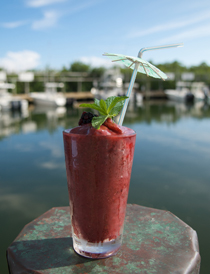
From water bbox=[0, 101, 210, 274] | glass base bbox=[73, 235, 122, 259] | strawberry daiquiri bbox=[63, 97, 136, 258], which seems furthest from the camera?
water bbox=[0, 101, 210, 274]

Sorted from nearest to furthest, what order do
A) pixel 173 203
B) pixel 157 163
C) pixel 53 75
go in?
pixel 173 203, pixel 157 163, pixel 53 75

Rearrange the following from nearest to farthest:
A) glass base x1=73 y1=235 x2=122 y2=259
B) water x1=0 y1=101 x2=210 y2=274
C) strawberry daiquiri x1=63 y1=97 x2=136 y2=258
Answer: strawberry daiquiri x1=63 y1=97 x2=136 y2=258 < glass base x1=73 y1=235 x2=122 y2=259 < water x1=0 y1=101 x2=210 y2=274

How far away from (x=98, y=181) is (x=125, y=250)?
443 mm

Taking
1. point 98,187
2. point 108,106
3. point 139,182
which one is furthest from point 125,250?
point 139,182

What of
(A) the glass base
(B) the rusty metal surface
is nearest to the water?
(B) the rusty metal surface

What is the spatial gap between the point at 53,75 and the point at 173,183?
3247 centimetres

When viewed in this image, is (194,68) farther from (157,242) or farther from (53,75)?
(157,242)

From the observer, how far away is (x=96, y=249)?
1447mm

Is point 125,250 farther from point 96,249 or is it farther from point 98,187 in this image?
point 98,187

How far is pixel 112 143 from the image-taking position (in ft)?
4.34

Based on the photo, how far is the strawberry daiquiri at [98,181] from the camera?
1329 mm

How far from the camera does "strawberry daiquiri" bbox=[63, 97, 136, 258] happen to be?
1.33 meters

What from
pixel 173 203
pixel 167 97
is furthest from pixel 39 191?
pixel 167 97

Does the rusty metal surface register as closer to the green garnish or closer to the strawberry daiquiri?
the strawberry daiquiri
